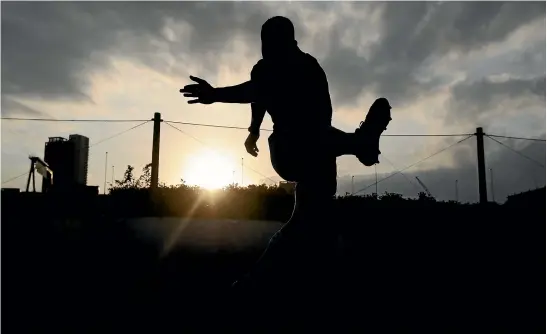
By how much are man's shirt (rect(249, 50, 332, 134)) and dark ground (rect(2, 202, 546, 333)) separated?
2.79 ft

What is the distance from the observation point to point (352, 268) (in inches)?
151

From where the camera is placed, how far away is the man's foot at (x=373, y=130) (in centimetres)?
317

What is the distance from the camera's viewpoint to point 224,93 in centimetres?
348

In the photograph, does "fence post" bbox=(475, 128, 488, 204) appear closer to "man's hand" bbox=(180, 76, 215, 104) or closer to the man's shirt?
the man's shirt

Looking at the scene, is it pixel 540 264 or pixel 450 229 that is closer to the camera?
pixel 540 264

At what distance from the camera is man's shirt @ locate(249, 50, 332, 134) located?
326 centimetres

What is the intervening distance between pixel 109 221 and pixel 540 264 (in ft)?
19.7

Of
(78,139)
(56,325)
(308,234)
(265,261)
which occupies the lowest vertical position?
(56,325)

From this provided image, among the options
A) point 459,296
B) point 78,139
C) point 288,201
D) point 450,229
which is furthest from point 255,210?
point 78,139

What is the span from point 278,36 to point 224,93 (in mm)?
634

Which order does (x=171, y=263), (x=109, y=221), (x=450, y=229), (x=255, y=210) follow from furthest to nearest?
(x=255, y=210)
(x=450, y=229)
(x=109, y=221)
(x=171, y=263)

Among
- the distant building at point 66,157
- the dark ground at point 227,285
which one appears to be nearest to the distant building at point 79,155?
the distant building at point 66,157

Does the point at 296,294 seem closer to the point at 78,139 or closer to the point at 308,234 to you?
the point at 308,234

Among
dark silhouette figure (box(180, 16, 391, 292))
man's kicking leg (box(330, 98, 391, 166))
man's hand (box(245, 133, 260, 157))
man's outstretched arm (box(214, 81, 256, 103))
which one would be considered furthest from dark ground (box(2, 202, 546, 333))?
man's outstretched arm (box(214, 81, 256, 103))
